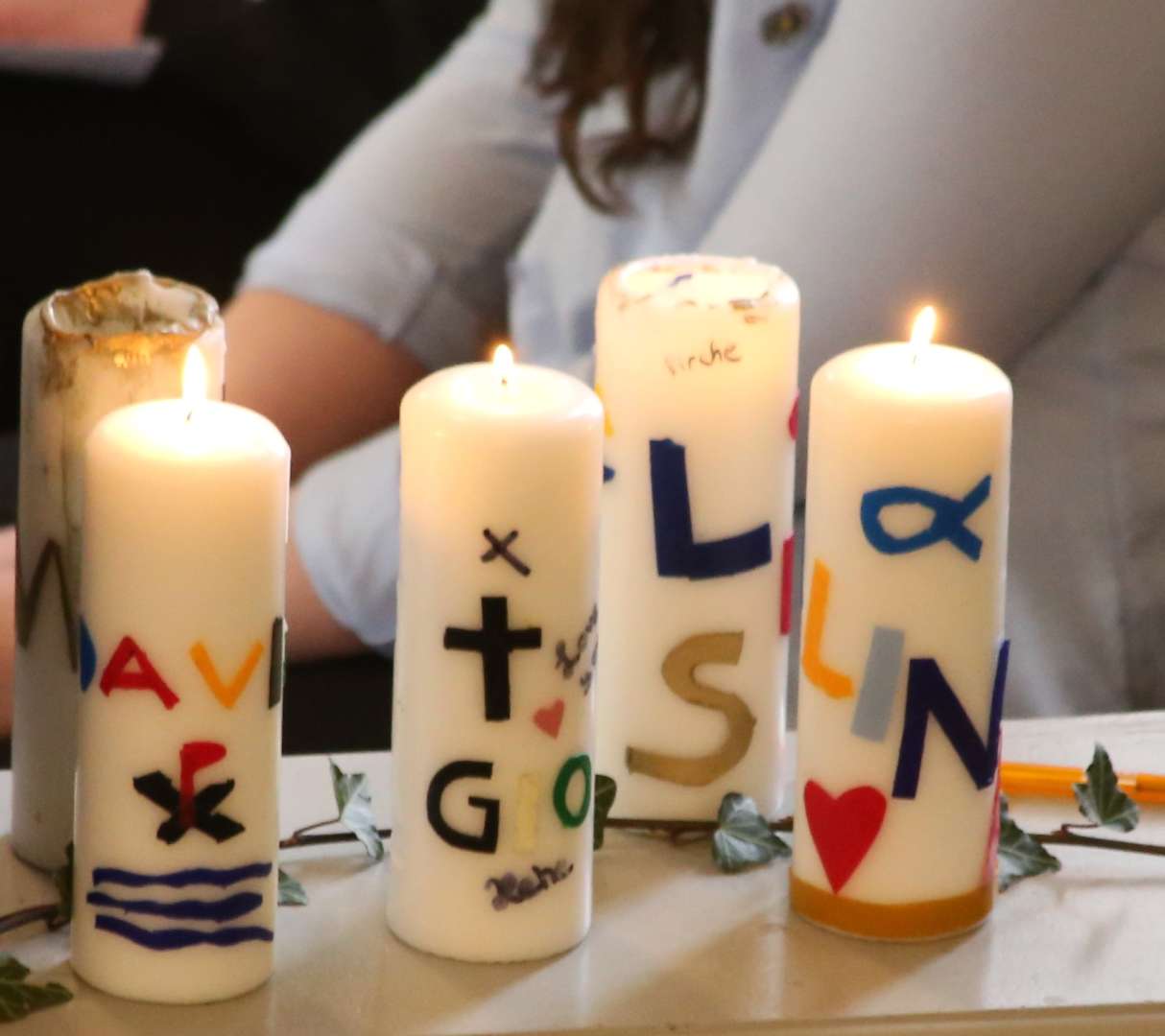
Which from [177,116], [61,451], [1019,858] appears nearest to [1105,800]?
[1019,858]

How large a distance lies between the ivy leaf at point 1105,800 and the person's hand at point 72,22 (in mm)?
1478

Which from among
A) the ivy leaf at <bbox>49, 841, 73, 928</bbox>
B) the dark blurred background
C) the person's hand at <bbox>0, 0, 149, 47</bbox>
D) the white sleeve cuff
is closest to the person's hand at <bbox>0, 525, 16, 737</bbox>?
the white sleeve cuff

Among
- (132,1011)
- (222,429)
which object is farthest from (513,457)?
(132,1011)

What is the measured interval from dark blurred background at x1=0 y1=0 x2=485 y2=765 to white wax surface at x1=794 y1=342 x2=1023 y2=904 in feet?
4.41

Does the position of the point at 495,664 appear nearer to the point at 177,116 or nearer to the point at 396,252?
the point at 396,252

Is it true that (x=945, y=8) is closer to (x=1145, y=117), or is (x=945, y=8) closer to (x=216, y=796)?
(x=1145, y=117)

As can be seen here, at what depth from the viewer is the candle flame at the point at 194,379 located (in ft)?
1.77

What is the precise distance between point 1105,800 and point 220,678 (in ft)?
0.97

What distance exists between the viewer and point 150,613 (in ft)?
1.67

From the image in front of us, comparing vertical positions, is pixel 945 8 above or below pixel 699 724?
above

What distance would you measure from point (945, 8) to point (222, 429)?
1.45 ft

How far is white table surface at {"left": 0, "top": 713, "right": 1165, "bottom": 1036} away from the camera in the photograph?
1.73 ft

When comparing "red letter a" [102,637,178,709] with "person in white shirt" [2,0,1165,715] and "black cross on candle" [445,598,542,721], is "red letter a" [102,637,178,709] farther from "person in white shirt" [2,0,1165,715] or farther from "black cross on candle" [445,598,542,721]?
"person in white shirt" [2,0,1165,715]

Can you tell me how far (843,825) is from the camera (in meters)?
0.57
